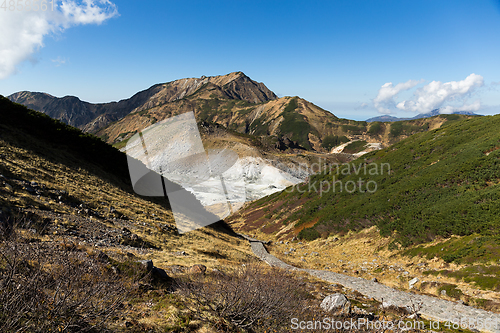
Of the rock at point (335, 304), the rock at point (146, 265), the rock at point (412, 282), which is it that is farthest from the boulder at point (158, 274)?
the rock at point (412, 282)

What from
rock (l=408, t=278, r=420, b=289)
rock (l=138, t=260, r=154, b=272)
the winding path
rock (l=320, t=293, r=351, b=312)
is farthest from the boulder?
rock (l=408, t=278, r=420, b=289)

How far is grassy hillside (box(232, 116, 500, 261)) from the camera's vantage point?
19.6m

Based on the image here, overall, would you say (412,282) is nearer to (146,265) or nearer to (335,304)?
(335,304)

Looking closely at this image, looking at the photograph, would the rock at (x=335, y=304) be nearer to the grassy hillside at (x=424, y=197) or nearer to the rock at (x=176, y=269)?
the rock at (x=176, y=269)

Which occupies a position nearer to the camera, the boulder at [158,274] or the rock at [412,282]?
the boulder at [158,274]

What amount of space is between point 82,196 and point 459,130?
53.7 metres

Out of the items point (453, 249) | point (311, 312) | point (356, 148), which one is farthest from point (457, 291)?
point (356, 148)

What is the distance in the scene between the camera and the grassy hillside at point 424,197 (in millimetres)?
19625

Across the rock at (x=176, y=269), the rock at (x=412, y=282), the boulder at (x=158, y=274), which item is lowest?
the rock at (x=412, y=282)

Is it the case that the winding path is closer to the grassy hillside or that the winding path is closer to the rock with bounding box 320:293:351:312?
the rock with bounding box 320:293:351:312

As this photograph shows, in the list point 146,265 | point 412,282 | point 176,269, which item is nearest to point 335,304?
point 176,269

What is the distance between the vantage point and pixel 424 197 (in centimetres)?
2684

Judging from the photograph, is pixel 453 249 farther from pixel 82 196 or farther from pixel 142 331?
pixel 82 196

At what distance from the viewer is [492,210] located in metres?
18.7
